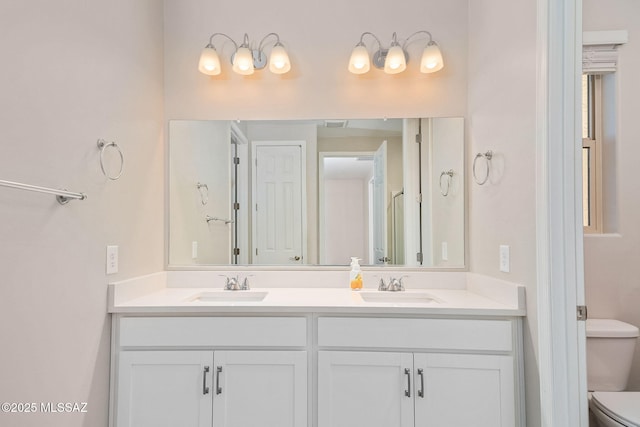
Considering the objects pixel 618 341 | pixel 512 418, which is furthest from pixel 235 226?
pixel 618 341

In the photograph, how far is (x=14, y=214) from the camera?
112 centimetres

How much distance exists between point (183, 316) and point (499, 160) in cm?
163

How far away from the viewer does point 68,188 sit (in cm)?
135

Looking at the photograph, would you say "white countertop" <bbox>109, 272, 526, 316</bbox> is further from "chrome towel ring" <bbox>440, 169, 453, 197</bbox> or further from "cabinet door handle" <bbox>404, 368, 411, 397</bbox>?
"chrome towel ring" <bbox>440, 169, 453, 197</bbox>

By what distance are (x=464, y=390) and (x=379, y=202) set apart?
1.07 m

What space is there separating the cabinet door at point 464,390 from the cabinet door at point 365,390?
0.06 metres

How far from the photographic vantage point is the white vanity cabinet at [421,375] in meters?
1.53

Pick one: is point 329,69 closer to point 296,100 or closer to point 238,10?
point 296,100

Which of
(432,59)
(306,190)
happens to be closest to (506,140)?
(432,59)

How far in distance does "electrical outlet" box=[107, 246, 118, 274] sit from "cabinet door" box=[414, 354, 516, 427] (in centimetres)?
139

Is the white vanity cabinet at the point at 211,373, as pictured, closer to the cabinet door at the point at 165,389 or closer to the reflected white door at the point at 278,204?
the cabinet door at the point at 165,389

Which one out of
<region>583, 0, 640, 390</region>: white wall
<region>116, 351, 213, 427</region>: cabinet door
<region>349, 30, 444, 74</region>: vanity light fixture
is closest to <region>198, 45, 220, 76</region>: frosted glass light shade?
<region>349, 30, 444, 74</region>: vanity light fixture

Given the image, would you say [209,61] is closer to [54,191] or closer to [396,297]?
[54,191]

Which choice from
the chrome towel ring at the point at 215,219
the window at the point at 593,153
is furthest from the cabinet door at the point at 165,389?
the window at the point at 593,153
